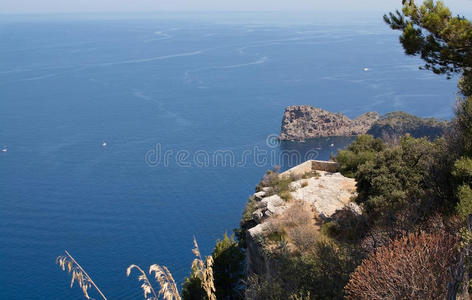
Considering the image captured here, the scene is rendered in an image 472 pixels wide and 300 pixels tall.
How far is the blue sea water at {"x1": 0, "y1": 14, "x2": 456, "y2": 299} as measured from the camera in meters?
39.3

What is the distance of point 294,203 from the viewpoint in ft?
52.1

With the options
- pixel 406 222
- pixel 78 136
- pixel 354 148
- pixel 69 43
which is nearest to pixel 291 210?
pixel 406 222

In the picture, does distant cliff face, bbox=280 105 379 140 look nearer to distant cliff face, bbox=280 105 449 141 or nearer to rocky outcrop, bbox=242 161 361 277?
distant cliff face, bbox=280 105 449 141

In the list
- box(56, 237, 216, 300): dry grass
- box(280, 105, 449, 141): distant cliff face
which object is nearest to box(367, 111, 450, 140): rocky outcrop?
box(280, 105, 449, 141): distant cliff face

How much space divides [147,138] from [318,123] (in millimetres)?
28056

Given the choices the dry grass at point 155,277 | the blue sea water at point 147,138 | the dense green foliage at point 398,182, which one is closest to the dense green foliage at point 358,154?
the dense green foliage at point 398,182

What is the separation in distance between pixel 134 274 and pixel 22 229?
15107 mm

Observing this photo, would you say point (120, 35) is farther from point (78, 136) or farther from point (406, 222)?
point (406, 222)

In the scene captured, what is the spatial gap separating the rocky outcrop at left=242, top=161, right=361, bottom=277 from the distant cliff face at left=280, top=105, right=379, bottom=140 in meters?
51.5

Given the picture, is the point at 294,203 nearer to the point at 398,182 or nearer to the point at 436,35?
the point at 398,182

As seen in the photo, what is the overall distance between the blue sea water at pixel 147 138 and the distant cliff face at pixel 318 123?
7.08 ft

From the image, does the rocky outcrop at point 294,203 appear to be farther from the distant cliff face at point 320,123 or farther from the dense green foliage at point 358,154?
the distant cliff face at point 320,123

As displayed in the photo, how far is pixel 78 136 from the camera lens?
6825cm

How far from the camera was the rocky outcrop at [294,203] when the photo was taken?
14.1 meters
